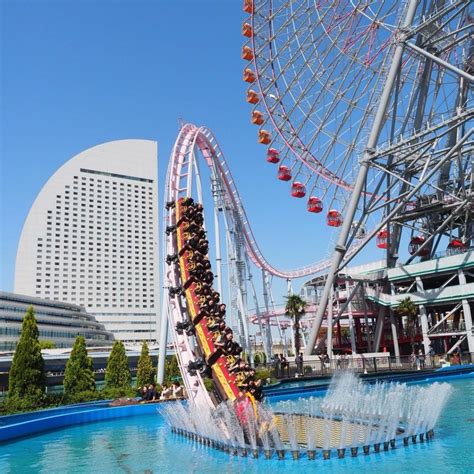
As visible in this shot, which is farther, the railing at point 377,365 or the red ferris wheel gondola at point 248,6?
the red ferris wheel gondola at point 248,6

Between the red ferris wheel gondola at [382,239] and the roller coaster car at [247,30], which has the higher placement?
the roller coaster car at [247,30]

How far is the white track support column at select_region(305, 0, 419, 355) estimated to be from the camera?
3703cm

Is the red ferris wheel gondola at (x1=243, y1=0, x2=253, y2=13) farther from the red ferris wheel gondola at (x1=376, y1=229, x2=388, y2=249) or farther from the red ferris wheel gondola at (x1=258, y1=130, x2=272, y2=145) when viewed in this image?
the red ferris wheel gondola at (x1=376, y1=229, x2=388, y2=249)

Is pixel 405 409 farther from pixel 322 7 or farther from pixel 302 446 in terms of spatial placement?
pixel 322 7

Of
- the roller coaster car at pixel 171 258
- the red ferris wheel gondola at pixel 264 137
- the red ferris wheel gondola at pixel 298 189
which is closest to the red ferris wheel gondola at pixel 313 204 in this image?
the red ferris wheel gondola at pixel 298 189

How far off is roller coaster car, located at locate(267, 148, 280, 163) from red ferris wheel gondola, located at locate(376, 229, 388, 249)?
41.4 ft

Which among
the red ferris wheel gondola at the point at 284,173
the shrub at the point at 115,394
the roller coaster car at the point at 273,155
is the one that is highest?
the roller coaster car at the point at 273,155

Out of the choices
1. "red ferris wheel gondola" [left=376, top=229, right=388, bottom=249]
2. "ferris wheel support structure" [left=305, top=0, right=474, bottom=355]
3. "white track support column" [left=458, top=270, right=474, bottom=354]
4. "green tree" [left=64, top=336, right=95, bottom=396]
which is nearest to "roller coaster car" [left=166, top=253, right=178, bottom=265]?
"green tree" [left=64, top=336, right=95, bottom=396]

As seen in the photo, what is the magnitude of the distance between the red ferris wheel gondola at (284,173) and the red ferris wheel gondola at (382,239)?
11.2 meters

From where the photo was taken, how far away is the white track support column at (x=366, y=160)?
37.0 m

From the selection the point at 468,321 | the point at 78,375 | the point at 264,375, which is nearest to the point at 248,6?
the point at 264,375

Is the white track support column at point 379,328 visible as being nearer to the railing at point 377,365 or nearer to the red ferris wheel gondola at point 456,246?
the red ferris wheel gondola at point 456,246

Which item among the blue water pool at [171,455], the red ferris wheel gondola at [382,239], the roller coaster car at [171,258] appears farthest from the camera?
the red ferris wheel gondola at [382,239]

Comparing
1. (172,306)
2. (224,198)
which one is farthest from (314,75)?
(172,306)
